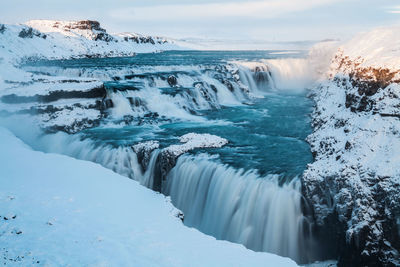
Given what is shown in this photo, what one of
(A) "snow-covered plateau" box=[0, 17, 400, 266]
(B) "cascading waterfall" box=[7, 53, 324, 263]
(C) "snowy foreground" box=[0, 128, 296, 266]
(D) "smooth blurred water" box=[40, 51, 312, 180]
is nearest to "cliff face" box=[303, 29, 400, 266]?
(A) "snow-covered plateau" box=[0, 17, 400, 266]

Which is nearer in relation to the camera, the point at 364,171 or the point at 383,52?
the point at 364,171

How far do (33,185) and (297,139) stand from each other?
13.0 m

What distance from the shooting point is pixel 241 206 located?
41.1 ft

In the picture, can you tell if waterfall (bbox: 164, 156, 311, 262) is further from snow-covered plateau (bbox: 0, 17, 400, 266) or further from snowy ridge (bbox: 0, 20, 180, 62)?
snowy ridge (bbox: 0, 20, 180, 62)

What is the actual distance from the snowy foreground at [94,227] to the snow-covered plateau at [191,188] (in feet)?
0.13

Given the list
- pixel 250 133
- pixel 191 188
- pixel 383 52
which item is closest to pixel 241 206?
pixel 191 188

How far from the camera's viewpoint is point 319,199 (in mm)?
11312

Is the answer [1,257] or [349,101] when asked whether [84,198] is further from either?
[349,101]

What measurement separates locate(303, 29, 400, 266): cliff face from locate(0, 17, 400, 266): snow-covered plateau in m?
0.04

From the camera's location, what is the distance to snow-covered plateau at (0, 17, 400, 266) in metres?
7.93

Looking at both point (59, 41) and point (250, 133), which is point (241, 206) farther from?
point (59, 41)

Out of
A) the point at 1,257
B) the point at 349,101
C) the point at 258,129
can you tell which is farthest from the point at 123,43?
the point at 1,257

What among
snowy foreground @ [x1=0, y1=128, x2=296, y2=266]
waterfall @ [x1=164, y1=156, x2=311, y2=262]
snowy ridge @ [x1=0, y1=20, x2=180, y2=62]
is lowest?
waterfall @ [x1=164, y1=156, x2=311, y2=262]

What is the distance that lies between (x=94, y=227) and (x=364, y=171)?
7.67m
